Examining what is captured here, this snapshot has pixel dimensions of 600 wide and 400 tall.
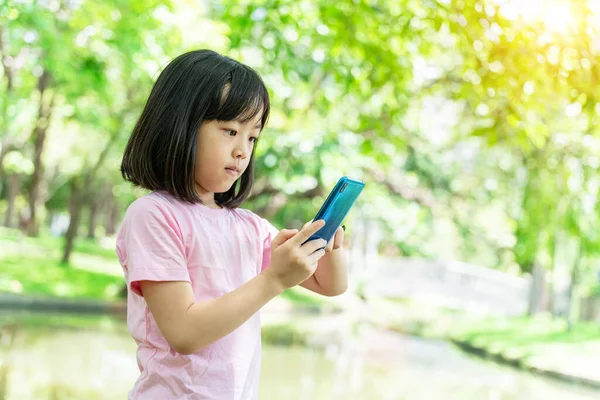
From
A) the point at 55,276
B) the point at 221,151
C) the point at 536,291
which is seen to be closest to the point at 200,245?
the point at 221,151

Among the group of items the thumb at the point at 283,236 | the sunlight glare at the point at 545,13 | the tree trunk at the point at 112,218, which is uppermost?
the sunlight glare at the point at 545,13

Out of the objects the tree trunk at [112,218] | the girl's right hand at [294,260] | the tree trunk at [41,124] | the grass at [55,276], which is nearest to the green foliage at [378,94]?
the tree trunk at [41,124]

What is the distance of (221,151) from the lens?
1611 mm

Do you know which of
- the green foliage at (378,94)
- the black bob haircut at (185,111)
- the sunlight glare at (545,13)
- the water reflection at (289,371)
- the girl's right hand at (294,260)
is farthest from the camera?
the water reflection at (289,371)

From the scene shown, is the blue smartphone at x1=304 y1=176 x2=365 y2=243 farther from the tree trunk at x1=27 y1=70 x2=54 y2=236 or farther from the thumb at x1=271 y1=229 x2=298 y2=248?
the tree trunk at x1=27 y1=70 x2=54 y2=236

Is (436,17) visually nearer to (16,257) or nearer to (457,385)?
(457,385)

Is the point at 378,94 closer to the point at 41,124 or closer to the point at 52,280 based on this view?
the point at 52,280

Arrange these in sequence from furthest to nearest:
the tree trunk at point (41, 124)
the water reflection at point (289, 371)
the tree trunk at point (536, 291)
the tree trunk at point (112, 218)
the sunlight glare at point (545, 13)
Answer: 1. the tree trunk at point (112, 218)
2. the tree trunk at point (536, 291)
3. the tree trunk at point (41, 124)
4. the water reflection at point (289, 371)
5. the sunlight glare at point (545, 13)

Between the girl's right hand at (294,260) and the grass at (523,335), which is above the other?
the girl's right hand at (294,260)

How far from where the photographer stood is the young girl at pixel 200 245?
4.82ft

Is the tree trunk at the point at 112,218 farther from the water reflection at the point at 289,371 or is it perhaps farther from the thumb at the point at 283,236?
the thumb at the point at 283,236

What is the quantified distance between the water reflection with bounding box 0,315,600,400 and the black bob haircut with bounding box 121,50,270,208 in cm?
490

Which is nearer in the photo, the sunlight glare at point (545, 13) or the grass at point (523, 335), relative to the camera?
the sunlight glare at point (545, 13)

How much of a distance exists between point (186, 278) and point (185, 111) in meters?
0.33
